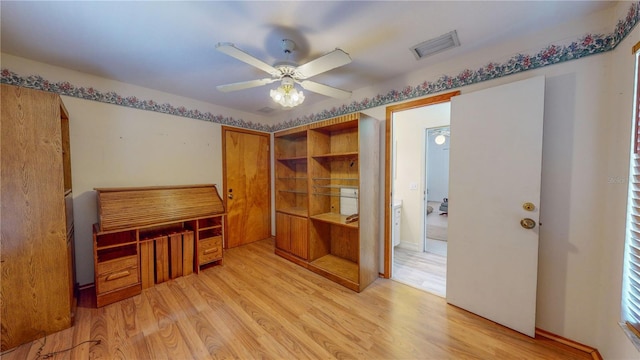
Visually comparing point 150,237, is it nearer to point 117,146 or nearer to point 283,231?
point 117,146

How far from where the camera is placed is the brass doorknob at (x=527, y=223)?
165cm

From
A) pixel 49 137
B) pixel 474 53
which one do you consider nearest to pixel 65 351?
pixel 49 137

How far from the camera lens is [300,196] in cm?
371

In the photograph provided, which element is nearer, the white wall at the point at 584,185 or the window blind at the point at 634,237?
the window blind at the point at 634,237

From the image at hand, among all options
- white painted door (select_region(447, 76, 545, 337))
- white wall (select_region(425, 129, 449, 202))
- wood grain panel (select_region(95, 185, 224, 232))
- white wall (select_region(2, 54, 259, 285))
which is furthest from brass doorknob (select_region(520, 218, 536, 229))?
white wall (select_region(425, 129, 449, 202))

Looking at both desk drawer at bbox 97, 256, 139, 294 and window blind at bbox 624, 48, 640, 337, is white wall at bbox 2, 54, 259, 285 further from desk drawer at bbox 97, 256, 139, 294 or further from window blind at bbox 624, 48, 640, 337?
window blind at bbox 624, 48, 640, 337

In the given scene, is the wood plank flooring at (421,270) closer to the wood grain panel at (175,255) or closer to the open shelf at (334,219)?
the open shelf at (334,219)

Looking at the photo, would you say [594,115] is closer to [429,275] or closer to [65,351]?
[429,275]

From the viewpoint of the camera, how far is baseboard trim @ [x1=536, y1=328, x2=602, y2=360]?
1508mm

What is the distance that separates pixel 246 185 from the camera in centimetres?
384

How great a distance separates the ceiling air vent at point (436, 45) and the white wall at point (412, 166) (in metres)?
1.45

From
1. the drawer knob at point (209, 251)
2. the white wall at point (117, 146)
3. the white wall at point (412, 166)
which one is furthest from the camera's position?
the white wall at point (412, 166)

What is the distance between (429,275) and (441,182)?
6771 mm

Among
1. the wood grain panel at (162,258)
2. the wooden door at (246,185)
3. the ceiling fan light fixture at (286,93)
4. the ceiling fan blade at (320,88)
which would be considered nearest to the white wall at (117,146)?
the wooden door at (246,185)
